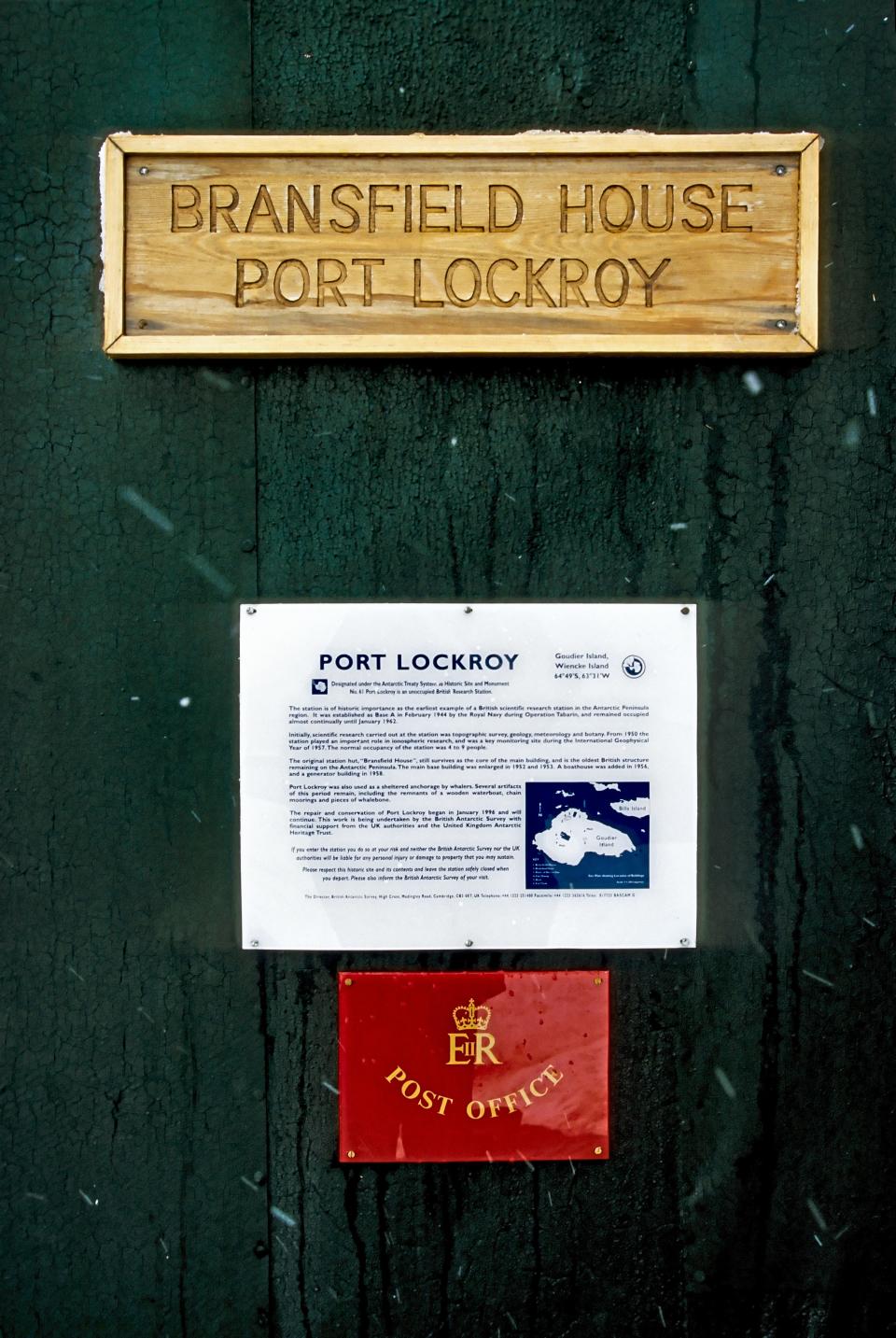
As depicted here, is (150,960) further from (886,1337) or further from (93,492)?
(886,1337)

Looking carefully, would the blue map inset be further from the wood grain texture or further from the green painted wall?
the wood grain texture

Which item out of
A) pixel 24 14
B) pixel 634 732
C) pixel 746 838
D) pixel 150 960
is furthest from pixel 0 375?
pixel 746 838

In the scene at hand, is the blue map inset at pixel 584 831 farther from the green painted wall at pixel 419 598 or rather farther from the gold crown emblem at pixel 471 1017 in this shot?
the gold crown emblem at pixel 471 1017

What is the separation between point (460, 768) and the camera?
1767mm

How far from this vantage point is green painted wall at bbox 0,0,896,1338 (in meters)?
1.75

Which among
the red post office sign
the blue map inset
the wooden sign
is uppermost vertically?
the wooden sign

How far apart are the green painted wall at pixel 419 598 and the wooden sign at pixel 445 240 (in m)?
0.08

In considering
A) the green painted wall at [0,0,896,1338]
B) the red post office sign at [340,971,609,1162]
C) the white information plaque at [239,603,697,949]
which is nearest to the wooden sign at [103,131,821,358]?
the green painted wall at [0,0,896,1338]

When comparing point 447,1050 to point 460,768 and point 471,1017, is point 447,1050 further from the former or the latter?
point 460,768

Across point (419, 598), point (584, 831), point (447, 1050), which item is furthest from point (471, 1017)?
point (419, 598)

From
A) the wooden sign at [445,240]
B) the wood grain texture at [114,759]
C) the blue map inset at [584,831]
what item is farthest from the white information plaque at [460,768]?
the wooden sign at [445,240]

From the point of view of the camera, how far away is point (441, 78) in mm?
1743

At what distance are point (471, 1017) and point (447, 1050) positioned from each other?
0.08m

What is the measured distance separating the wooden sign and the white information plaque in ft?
1.63
